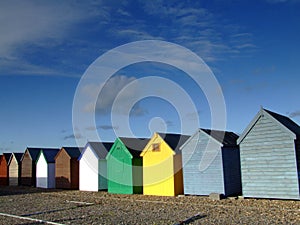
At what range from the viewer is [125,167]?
2588cm

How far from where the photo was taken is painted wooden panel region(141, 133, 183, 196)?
2295cm

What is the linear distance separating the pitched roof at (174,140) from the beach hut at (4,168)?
2585 centimetres

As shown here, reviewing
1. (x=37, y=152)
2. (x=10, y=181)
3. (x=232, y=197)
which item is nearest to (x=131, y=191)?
(x=232, y=197)

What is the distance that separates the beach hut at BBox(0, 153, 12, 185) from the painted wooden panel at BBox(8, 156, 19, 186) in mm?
1146

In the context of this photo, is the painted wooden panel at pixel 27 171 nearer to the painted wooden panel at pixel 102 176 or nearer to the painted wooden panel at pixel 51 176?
the painted wooden panel at pixel 51 176

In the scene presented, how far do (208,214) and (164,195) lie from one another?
9181 millimetres

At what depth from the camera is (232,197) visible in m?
19.6

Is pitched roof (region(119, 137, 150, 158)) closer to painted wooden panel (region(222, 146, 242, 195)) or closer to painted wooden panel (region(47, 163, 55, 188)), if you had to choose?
painted wooden panel (region(222, 146, 242, 195))

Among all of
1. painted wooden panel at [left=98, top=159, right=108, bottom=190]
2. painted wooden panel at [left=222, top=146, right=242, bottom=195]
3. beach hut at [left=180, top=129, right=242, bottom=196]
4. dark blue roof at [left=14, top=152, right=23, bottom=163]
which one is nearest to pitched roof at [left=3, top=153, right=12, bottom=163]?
dark blue roof at [left=14, top=152, right=23, bottom=163]

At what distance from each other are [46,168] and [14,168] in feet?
27.0

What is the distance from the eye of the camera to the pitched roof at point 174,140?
76.6 feet

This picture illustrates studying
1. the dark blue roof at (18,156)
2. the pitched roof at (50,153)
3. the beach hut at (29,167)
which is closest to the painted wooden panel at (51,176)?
the pitched roof at (50,153)

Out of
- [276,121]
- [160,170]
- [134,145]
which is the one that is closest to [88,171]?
[134,145]

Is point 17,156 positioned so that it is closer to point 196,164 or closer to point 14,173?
point 14,173
